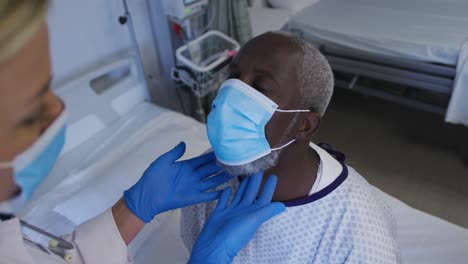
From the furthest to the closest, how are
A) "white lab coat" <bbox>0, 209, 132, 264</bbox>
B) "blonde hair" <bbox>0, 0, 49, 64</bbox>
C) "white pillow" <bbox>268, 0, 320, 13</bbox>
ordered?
"white pillow" <bbox>268, 0, 320, 13</bbox> → "white lab coat" <bbox>0, 209, 132, 264</bbox> → "blonde hair" <bbox>0, 0, 49, 64</bbox>

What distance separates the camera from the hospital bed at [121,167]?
1.37m

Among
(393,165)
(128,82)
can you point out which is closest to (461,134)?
(393,165)

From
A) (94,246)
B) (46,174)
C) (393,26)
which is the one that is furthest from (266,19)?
(46,174)

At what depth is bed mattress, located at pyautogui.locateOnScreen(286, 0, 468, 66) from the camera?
2229mm

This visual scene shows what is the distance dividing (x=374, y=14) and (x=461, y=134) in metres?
1.19

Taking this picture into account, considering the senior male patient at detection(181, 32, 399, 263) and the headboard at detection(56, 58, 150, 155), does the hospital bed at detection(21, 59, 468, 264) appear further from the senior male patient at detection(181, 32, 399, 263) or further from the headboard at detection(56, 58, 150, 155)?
the senior male patient at detection(181, 32, 399, 263)

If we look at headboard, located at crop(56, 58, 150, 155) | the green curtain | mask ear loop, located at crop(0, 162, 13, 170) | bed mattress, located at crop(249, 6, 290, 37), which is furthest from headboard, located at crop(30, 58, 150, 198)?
mask ear loop, located at crop(0, 162, 13, 170)

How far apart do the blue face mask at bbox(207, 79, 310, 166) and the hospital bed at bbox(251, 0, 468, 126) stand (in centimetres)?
167

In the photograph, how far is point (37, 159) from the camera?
466mm

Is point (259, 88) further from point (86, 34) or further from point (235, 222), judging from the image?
point (86, 34)

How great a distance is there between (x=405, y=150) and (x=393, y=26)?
3.13 feet

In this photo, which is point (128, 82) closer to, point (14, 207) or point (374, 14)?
point (14, 207)

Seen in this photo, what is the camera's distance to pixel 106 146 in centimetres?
168

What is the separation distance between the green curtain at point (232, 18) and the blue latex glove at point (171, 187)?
1.30m
